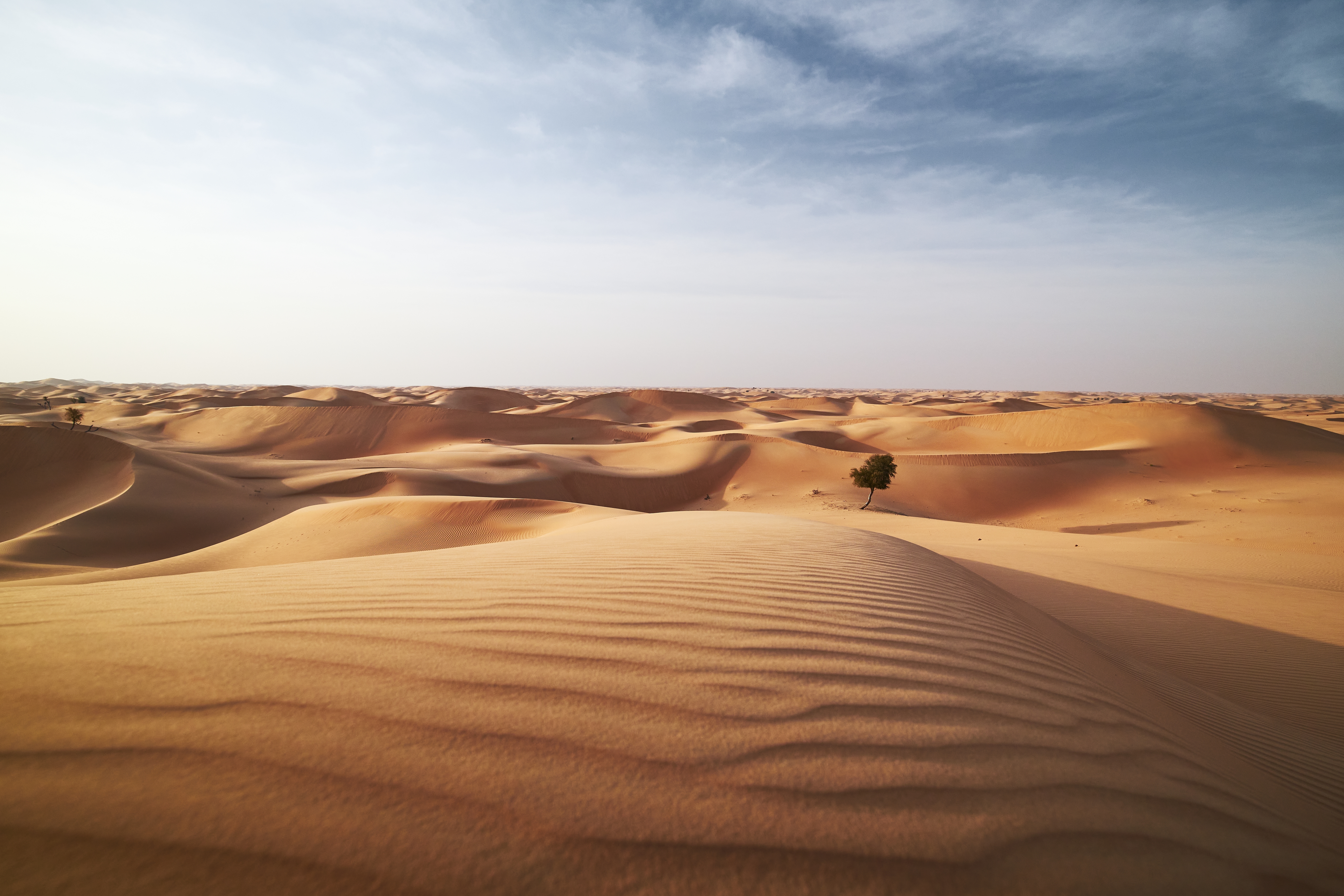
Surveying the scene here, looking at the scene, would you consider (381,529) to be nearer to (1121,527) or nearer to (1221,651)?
(1221,651)

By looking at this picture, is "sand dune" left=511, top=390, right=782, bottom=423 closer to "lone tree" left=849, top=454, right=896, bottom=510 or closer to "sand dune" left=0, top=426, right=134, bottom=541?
"lone tree" left=849, top=454, right=896, bottom=510

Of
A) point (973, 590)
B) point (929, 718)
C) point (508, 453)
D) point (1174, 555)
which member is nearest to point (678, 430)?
point (508, 453)

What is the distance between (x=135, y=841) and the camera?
1109mm

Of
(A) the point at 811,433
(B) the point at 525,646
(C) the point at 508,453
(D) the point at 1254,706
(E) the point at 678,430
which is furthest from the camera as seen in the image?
(E) the point at 678,430

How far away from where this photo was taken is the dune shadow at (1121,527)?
1639cm

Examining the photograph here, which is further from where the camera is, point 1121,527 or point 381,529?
point 1121,527

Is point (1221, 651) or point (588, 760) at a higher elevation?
point (588, 760)

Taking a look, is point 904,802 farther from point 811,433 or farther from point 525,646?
point 811,433

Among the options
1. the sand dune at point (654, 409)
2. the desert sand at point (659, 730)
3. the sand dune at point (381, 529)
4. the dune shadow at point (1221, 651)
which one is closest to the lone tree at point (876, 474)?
the sand dune at point (381, 529)

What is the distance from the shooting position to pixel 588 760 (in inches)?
59.0

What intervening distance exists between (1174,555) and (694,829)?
12897mm

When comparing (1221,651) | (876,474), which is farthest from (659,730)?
(876,474)

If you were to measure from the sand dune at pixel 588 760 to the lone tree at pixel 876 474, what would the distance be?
16456mm

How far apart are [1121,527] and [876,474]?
718cm
